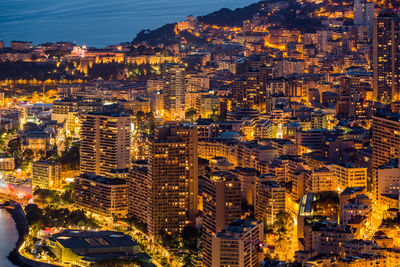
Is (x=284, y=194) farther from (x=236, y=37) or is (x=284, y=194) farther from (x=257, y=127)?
(x=236, y=37)

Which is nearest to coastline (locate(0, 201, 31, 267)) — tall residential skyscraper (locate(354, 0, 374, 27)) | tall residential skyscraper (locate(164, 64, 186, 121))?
tall residential skyscraper (locate(164, 64, 186, 121))

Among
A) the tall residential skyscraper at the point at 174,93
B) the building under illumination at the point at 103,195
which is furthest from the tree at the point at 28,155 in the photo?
the tall residential skyscraper at the point at 174,93

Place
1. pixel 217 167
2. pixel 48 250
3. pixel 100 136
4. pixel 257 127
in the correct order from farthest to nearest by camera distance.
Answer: pixel 257 127 < pixel 100 136 < pixel 217 167 < pixel 48 250

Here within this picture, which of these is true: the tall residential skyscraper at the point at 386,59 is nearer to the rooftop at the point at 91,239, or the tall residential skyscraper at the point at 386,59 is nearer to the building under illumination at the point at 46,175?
the building under illumination at the point at 46,175

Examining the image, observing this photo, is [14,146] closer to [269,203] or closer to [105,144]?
[105,144]

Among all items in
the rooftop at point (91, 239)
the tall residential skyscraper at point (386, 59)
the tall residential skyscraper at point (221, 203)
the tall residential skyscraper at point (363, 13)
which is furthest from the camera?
the tall residential skyscraper at point (363, 13)

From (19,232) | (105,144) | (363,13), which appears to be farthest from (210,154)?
(363,13)

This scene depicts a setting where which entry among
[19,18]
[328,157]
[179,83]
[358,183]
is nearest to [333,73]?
[179,83]
